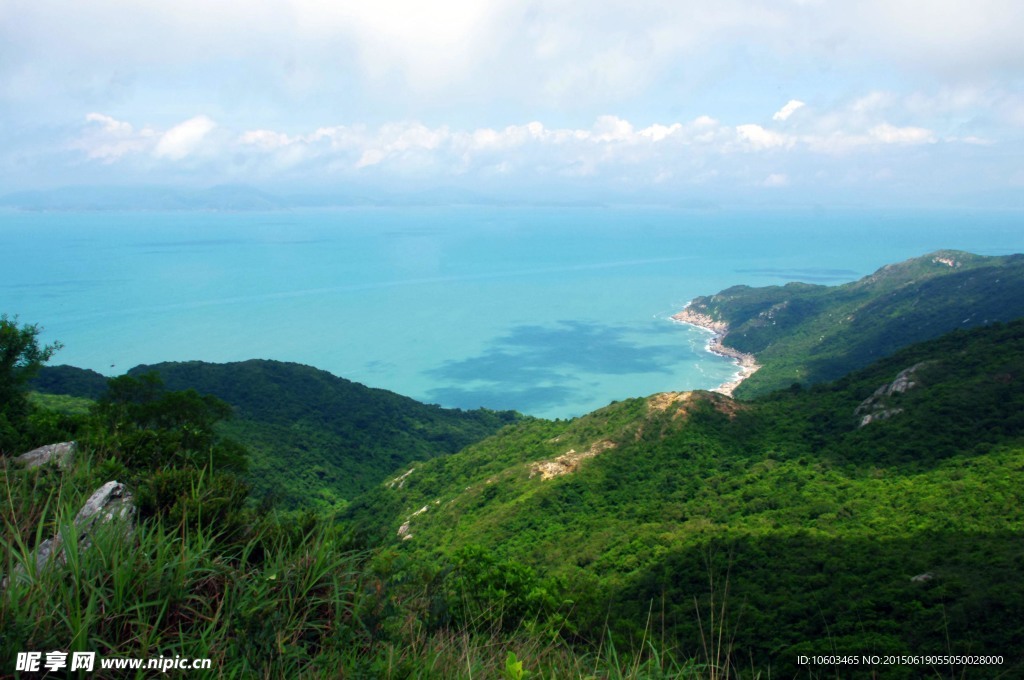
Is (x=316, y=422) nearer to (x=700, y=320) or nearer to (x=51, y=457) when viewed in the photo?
(x=51, y=457)

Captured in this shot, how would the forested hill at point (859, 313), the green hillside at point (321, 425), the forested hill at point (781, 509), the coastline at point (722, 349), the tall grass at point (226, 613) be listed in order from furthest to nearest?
the coastline at point (722, 349) → the forested hill at point (859, 313) → the green hillside at point (321, 425) → the forested hill at point (781, 509) → the tall grass at point (226, 613)

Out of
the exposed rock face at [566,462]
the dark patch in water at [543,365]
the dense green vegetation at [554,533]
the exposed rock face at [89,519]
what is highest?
the exposed rock face at [89,519]

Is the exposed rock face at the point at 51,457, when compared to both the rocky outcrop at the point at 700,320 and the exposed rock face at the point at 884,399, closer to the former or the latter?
the exposed rock face at the point at 884,399

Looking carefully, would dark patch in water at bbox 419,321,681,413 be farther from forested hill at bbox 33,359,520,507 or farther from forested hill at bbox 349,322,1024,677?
forested hill at bbox 349,322,1024,677

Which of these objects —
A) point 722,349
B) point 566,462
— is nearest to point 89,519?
point 566,462

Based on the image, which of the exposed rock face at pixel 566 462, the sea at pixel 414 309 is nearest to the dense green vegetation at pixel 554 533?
the exposed rock face at pixel 566 462

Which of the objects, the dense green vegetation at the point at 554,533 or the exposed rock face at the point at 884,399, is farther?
the exposed rock face at the point at 884,399
